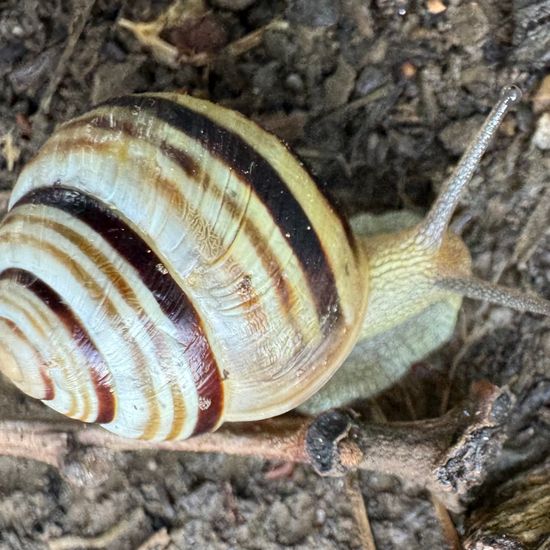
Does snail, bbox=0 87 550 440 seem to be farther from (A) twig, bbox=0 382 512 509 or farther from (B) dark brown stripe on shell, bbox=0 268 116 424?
(A) twig, bbox=0 382 512 509

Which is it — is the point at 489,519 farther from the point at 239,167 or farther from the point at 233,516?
the point at 239,167

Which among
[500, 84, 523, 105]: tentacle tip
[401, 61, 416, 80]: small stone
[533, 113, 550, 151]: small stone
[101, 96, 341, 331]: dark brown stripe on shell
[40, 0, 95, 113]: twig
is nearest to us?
[101, 96, 341, 331]: dark brown stripe on shell

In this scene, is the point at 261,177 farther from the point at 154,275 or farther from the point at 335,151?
the point at 335,151

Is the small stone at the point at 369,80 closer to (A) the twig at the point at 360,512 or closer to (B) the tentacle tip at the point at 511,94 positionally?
(B) the tentacle tip at the point at 511,94

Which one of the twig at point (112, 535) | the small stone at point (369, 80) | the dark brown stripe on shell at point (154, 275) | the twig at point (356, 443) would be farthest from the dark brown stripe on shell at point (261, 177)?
the twig at point (112, 535)

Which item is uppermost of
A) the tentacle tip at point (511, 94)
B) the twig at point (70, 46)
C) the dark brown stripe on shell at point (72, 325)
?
the twig at point (70, 46)

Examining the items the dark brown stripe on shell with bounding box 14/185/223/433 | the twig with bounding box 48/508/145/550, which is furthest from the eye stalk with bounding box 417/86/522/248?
the twig with bounding box 48/508/145/550
